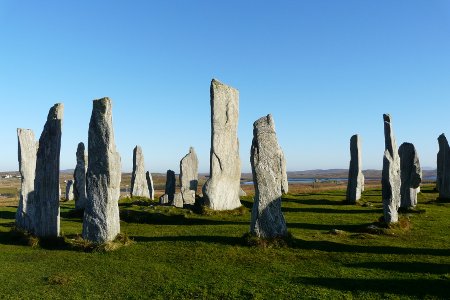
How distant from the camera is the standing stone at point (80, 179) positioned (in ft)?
86.7

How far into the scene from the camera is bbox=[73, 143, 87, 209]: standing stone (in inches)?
1040

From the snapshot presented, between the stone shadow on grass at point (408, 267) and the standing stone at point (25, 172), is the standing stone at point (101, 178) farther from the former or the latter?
the stone shadow on grass at point (408, 267)

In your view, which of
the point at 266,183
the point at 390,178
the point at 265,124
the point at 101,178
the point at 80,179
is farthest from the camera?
the point at 80,179

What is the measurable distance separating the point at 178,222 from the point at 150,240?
4300mm

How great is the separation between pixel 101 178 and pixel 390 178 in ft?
40.3

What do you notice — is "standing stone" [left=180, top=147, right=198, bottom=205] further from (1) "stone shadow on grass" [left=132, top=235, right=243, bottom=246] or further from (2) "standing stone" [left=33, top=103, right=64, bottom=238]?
(2) "standing stone" [left=33, top=103, right=64, bottom=238]

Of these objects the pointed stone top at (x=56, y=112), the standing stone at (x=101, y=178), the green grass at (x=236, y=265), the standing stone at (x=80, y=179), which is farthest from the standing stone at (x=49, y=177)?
the standing stone at (x=80, y=179)

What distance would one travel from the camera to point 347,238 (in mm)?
16750

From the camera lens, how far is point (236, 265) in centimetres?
1346

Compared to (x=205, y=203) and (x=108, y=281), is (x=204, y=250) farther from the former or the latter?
(x=205, y=203)

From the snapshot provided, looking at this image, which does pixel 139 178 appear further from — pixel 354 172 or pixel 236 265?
pixel 236 265

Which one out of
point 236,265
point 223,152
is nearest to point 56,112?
point 236,265

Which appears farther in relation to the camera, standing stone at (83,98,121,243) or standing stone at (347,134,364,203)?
standing stone at (347,134,364,203)

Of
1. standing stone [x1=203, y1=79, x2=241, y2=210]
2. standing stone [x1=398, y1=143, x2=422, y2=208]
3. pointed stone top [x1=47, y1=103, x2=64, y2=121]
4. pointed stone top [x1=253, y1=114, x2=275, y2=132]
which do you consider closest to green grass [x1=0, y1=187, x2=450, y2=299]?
standing stone [x1=203, y1=79, x2=241, y2=210]
